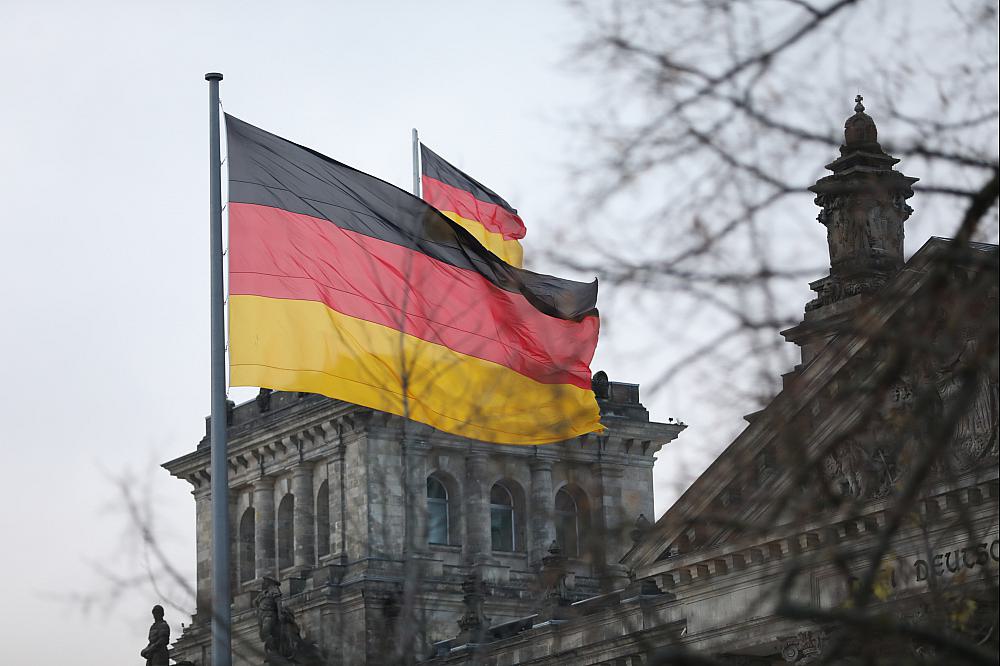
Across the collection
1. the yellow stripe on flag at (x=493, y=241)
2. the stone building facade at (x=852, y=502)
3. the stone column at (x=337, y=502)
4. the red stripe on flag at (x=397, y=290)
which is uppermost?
the stone column at (x=337, y=502)

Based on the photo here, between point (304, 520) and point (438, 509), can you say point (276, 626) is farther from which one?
point (438, 509)

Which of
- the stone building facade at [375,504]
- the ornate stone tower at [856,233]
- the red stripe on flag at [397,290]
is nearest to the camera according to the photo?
the red stripe on flag at [397,290]

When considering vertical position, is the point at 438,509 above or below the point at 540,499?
below

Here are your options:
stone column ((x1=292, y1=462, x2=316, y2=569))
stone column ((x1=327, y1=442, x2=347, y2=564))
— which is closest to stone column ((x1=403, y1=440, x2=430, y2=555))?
stone column ((x1=327, y1=442, x2=347, y2=564))

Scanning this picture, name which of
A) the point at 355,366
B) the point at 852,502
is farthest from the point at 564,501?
the point at 852,502

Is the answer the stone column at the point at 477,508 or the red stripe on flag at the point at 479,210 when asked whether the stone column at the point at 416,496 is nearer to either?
the stone column at the point at 477,508

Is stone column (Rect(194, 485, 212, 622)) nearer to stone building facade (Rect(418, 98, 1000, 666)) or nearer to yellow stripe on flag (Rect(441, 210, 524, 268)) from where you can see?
stone building facade (Rect(418, 98, 1000, 666))

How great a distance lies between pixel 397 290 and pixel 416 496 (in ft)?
28.6

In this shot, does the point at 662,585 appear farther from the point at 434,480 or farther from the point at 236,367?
the point at 434,480

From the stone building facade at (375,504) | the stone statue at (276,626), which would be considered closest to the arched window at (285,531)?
the stone building facade at (375,504)

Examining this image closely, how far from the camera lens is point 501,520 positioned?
75.4m

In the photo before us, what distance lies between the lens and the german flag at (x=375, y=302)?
26.3m

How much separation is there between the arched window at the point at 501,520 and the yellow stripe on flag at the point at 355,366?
156 feet

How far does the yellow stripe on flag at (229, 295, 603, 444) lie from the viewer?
25.7 m
